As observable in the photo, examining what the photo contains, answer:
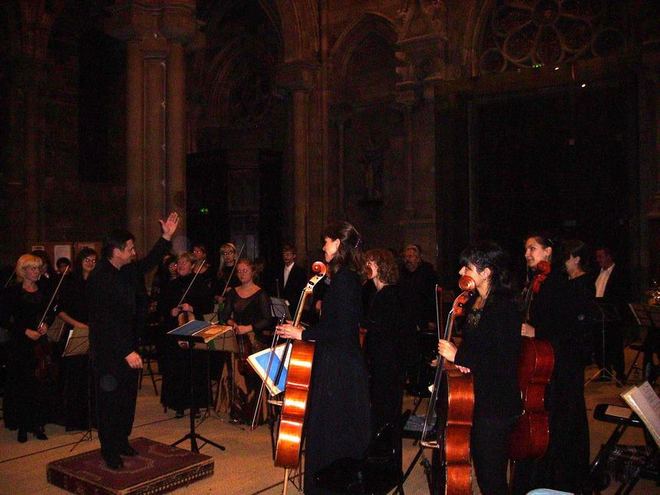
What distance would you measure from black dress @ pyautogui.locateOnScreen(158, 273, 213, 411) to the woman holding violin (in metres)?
3.25

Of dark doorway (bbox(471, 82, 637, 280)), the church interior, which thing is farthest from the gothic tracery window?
dark doorway (bbox(471, 82, 637, 280))

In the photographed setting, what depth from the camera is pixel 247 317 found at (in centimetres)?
671

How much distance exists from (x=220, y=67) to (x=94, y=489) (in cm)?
1531

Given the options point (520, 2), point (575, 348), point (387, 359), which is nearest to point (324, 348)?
point (387, 359)

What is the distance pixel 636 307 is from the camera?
7.13 meters

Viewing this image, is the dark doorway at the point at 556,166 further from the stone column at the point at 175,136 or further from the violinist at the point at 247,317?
the violinist at the point at 247,317

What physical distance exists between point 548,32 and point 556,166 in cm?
273

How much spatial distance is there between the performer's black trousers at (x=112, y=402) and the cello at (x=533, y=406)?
285 cm

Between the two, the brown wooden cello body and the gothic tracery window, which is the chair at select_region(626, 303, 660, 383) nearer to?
the brown wooden cello body

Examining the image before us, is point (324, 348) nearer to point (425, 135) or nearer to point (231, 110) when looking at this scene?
point (425, 135)

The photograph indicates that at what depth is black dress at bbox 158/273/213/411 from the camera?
6.99 meters

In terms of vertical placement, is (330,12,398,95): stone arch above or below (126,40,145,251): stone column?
above

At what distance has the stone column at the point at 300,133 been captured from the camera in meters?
13.6

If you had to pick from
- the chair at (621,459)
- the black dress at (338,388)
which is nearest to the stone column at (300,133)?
the chair at (621,459)
